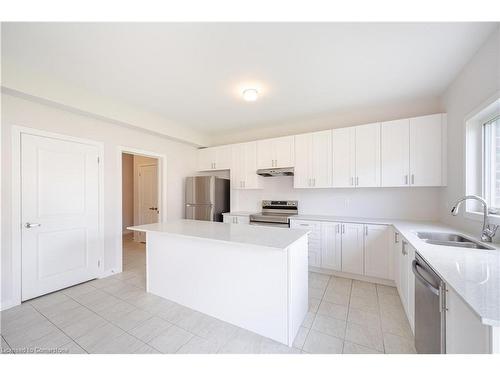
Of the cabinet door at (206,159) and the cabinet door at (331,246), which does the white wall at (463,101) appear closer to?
the cabinet door at (331,246)

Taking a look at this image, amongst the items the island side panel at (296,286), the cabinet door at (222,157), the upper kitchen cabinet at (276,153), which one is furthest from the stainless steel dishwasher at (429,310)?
the cabinet door at (222,157)

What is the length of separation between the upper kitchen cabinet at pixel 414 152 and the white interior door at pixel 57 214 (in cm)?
428

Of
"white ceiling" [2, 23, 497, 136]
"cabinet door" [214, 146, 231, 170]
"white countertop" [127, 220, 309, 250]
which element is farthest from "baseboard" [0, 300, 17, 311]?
"cabinet door" [214, 146, 231, 170]

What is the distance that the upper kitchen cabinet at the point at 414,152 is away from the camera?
103 inches

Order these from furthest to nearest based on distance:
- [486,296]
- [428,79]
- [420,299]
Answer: [428,79] → [420,299] → [486,296]

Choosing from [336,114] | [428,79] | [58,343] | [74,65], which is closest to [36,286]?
[58,343]

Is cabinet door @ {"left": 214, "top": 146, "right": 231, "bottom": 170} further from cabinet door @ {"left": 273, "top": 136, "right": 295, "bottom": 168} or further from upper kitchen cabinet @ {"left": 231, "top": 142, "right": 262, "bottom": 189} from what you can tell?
cabinet door @ {"left": 273, "top": 136, "right": 295, "bottom": 168}

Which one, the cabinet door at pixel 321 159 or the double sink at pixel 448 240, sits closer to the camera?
the double sink at pixel 448 240

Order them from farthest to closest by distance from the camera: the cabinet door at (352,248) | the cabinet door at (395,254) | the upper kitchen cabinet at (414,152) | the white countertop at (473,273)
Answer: the cabinet door at (352,248)
the upper kitchen cabinet at (414,152)
the cabinet door at (395,254)
the white countertop at (473,273)

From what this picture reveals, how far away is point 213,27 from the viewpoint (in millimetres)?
1570

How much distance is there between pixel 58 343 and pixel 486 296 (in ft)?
9.48

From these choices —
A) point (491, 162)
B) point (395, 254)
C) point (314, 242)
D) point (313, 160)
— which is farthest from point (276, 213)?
point (491, 162)

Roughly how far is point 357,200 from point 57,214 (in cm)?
437
